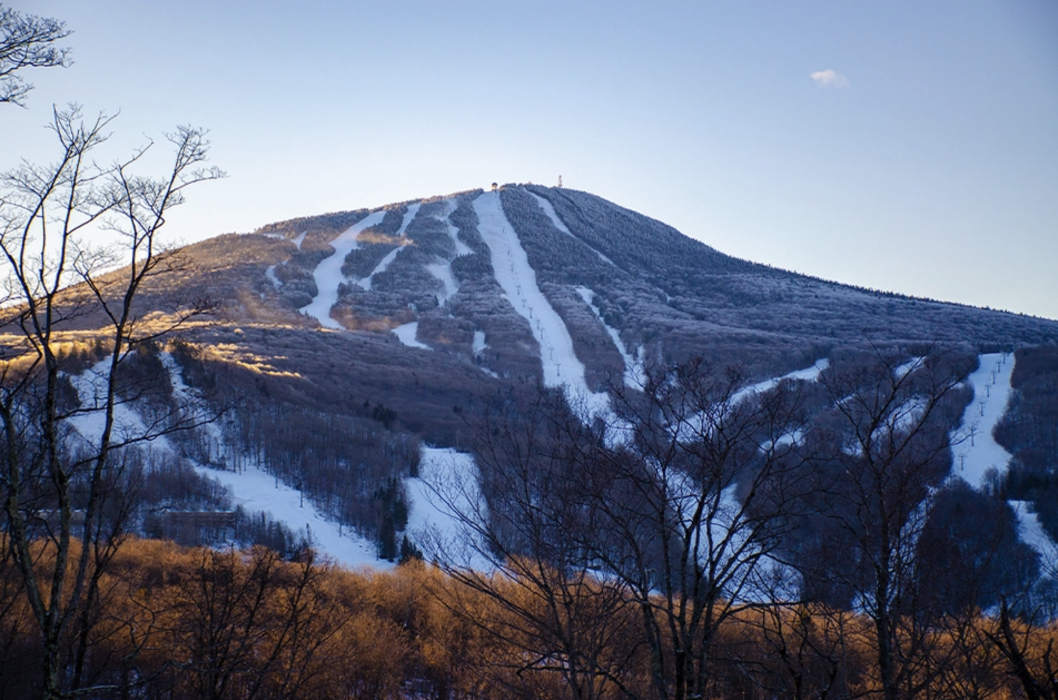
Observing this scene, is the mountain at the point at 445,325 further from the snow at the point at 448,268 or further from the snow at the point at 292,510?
the snow at the point at 448,268

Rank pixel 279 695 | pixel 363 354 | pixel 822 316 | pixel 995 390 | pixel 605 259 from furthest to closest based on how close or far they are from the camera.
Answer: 1. pixel 605 259
2. pixel 822 316
3. pixel 363 354
4. pixel 995 390
5. pixel 279 695

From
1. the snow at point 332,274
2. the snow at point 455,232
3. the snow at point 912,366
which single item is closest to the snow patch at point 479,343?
the snow at point 332,274

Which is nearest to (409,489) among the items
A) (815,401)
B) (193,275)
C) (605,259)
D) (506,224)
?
(815,401)

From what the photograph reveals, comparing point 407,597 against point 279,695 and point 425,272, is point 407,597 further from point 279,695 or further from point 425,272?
point 425,272

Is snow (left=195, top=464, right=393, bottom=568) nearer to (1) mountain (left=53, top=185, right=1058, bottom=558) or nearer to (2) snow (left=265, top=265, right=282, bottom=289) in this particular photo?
(1) mountain (left=53, top=185, right=1058, bottom=558)

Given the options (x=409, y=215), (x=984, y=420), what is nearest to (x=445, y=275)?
(x=409, y=215)

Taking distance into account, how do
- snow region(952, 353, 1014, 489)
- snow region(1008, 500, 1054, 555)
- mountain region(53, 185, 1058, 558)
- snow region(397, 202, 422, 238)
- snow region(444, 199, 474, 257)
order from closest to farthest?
snow region(1008, 500, 1054, 555) < snow region(952, 353, 1014, 489) < mountain region(53, 185, 1058, 558) < snow region(444, 199, 474, 257) < snow region(397, 202, 422, 238)

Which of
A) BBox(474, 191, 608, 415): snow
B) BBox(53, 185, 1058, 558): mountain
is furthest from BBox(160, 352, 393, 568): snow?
BBox(474, 191, 608, 415): snow
